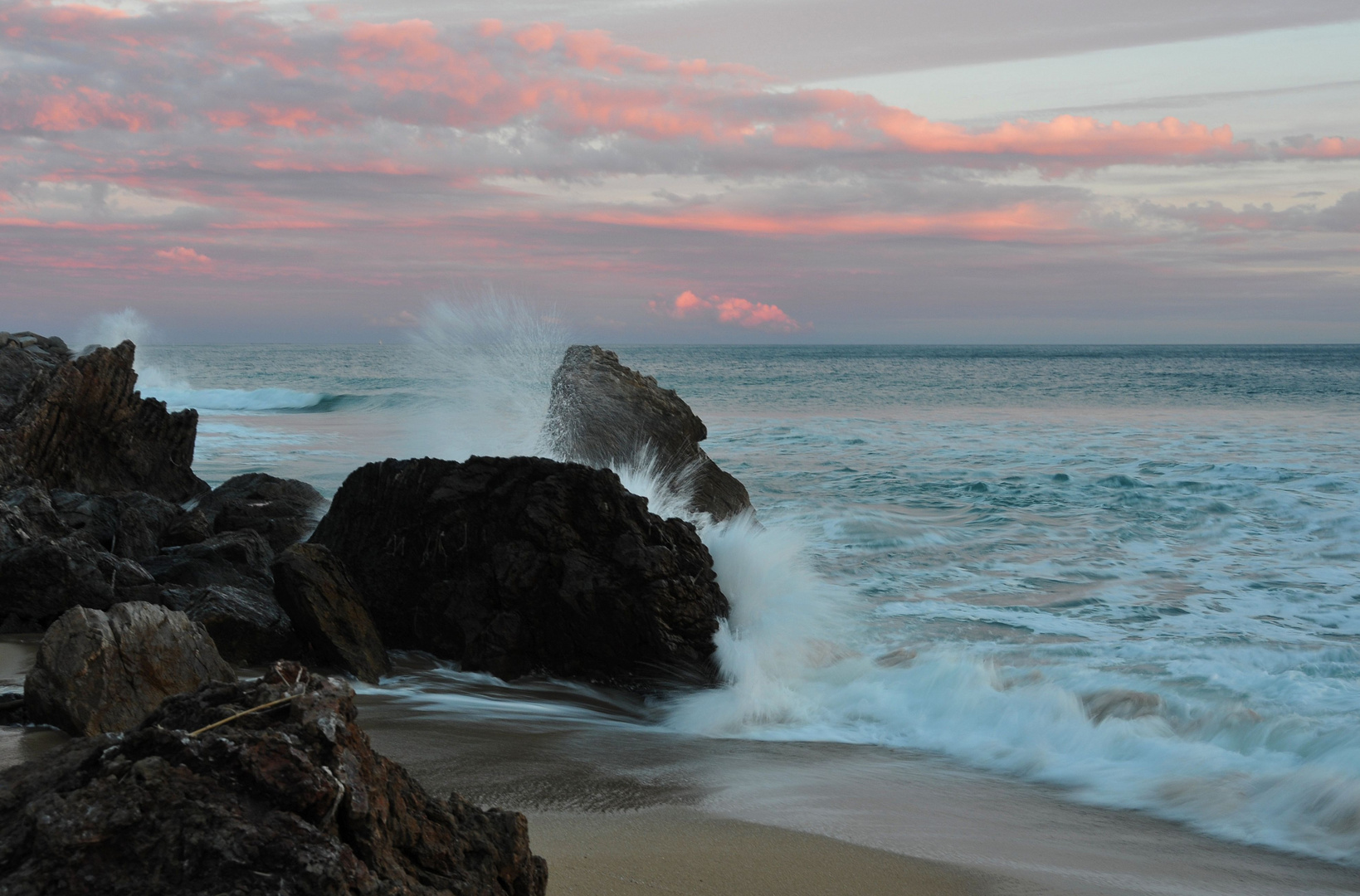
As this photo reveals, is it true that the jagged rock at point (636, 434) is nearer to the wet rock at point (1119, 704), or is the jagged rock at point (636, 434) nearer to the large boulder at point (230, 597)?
the large boulder at point (230, 597)

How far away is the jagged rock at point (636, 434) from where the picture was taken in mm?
8906

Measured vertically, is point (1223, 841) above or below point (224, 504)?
below

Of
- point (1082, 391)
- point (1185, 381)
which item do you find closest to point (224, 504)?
point (1082, 391)

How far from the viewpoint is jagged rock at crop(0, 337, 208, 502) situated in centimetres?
853

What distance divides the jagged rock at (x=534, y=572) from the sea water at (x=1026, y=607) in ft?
0.76

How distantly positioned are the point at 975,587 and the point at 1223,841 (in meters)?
4.26

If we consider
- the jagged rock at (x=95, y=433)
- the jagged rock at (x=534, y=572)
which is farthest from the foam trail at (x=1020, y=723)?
the jagged rock at (x=95, y=433)

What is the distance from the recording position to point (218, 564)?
6312 millimetres

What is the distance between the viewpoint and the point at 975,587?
797 cm

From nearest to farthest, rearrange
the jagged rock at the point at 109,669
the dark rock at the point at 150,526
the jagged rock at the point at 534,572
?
the jagged rock at the point at 109,669, the jagged rock at the point at 534,572, the dark rock at the point at 150,526

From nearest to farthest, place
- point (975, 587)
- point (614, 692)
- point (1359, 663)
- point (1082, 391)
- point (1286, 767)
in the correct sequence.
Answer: point (1286, 767)
point (614, 692)
point (1359, 663)
point (975, 587)
point (1082, 391)

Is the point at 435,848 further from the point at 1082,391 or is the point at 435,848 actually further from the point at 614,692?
the point at 1082,391

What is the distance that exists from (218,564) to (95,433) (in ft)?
12.6

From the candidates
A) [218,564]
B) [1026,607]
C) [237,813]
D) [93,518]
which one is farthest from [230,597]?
[1026,607]
